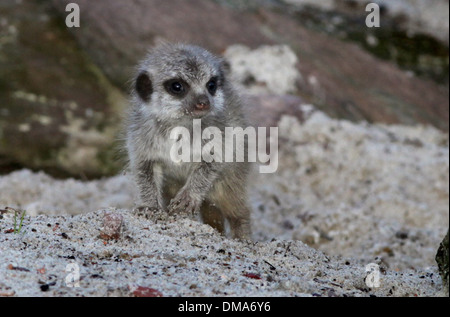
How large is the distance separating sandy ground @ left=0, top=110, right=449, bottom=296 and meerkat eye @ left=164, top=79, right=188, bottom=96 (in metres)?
0.82

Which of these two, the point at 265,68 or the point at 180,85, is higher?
the point at 265,68

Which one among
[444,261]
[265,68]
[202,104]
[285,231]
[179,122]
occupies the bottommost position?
[285,231]

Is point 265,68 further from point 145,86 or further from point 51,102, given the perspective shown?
point 145,86

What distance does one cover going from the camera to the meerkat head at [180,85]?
13.0 feet

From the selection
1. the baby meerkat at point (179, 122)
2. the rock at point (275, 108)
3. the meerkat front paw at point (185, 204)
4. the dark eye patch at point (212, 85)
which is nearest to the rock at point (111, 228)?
the baby meerkat at point (179, 122)

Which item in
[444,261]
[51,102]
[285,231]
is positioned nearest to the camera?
[444,261]

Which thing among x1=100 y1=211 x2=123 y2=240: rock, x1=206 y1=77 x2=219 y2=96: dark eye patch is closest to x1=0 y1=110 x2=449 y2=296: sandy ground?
x1=100 y1=211 x2=123 y2=240: rock

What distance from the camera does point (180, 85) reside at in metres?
4.03

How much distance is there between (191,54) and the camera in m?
4.14

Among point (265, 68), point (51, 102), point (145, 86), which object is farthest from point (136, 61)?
point (145, 86)

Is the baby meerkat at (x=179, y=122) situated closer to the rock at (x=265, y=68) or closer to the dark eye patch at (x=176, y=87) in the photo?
the dark eye patch at (x=176, y=87)

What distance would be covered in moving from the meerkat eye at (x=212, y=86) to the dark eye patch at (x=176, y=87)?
0.53 ft

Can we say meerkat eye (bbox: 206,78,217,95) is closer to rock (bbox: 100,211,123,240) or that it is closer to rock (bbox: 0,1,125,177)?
rock (bbox: 100,211,123,240)

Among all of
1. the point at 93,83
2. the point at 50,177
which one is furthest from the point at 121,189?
the point at 93,83
